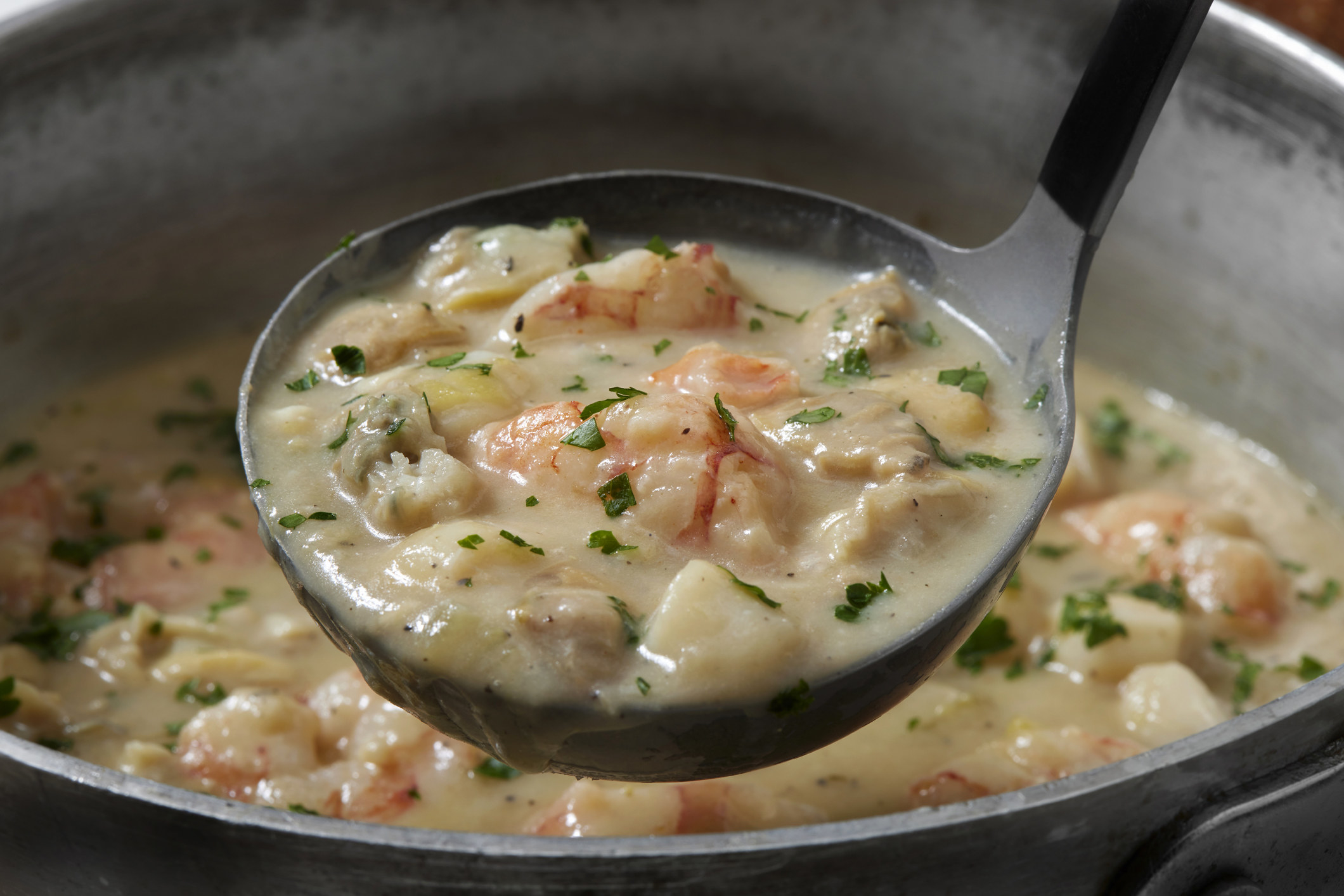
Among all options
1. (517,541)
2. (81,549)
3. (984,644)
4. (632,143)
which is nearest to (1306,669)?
(984,644)

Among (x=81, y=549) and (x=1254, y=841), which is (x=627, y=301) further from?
(x=81, y=549)

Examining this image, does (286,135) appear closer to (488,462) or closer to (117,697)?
(117,697)

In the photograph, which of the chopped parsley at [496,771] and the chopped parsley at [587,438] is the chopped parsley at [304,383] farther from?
the chopped parsley at [496,771]

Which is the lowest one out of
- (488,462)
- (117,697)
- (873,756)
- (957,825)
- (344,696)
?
(117,697)

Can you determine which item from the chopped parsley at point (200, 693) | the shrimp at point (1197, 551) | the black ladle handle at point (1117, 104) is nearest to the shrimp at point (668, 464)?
the black ladle handle at point (1117, 104)

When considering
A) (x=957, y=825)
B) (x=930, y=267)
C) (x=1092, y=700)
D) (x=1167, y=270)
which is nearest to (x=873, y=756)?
(x=1092, y=700)
